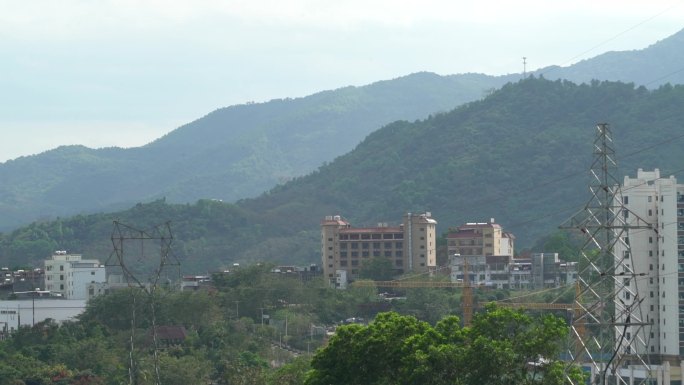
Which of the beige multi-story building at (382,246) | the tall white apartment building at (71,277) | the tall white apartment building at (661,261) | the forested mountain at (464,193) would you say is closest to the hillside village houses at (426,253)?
the beige multi-story building at (382,246)

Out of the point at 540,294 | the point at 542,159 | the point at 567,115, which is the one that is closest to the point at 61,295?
the point at 540,294

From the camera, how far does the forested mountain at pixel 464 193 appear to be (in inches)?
6467

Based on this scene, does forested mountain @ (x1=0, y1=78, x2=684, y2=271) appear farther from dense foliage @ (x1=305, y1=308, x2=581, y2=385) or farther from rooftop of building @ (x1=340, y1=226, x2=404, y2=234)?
dense foliage @ (x1=305, y1=308, x2=581, y2=385)

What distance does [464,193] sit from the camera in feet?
582

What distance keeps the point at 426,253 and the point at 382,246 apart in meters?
4.21

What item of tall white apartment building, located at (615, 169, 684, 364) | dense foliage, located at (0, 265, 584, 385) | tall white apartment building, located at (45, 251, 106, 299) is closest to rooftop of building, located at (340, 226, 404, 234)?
dense foliage, located at (0, 265, 584, 385)

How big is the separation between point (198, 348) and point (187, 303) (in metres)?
8.59

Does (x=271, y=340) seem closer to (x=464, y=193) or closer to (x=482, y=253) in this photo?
(x=482, y=253)

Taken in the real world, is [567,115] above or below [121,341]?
above

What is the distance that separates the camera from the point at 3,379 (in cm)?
6981

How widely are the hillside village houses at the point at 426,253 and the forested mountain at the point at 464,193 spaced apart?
1423 inches

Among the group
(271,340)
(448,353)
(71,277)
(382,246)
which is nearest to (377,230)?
(382,246)

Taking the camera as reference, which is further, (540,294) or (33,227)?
(33,227)

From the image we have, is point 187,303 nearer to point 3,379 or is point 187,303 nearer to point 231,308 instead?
point 231,308
